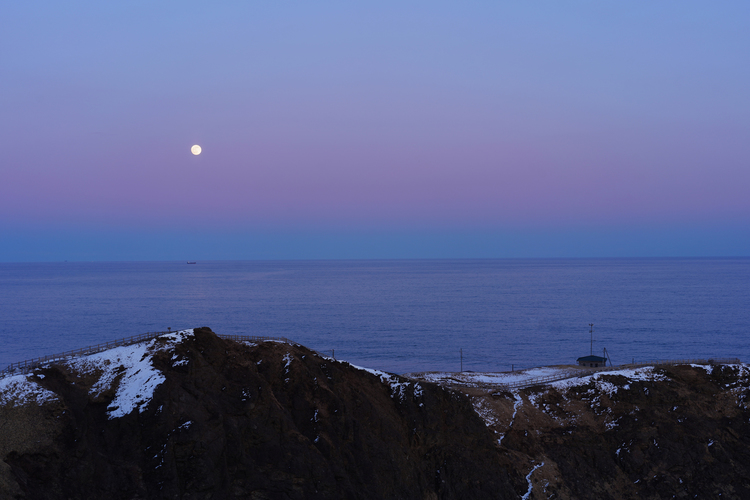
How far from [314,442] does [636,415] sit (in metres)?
36.1

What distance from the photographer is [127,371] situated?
46.4 meters

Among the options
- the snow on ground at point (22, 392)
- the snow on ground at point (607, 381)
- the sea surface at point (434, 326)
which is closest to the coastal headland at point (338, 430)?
the snow on ground at point (22, 392)

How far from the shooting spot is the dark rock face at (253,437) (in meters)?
37.5

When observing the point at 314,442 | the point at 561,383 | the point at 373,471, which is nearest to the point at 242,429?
the point at 314,442

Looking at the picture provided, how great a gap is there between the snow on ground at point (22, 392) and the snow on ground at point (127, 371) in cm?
394

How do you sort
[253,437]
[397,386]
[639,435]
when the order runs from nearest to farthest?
[253,437] → [639,435] → [397,386]

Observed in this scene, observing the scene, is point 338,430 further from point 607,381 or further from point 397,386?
point 607,381

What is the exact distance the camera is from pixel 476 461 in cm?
4994

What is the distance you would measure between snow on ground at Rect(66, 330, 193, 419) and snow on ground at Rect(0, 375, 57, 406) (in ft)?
12.9

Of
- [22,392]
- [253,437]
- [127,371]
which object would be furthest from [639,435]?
[22,392]

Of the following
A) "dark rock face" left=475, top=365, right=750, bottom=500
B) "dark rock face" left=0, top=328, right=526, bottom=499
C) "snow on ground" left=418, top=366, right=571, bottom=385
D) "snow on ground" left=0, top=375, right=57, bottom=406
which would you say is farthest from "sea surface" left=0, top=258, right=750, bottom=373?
"snow on ground" left=0, top=375, right=57, bottom=406

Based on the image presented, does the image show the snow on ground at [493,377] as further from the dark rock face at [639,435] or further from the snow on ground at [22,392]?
the snow on ground at [22,392]

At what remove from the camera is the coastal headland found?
127 ft

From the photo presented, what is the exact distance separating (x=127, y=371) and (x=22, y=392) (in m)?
8.10
